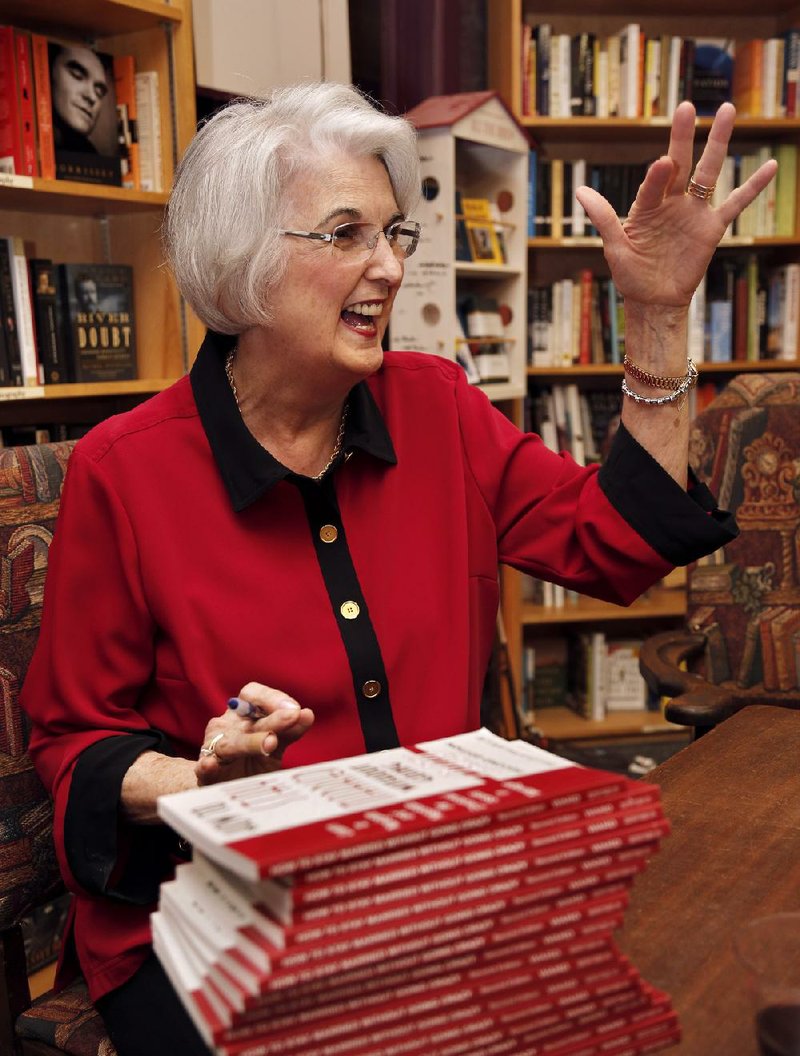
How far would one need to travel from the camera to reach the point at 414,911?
60 cm

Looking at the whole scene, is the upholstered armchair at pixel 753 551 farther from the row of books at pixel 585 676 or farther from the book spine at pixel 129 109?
the row of books at pixel 585 676

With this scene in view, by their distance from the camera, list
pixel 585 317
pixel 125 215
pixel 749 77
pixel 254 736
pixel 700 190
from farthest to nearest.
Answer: pixel 585 317, pixel 749 77, pixel 125 215, pixel 700 190, pixel 254 736

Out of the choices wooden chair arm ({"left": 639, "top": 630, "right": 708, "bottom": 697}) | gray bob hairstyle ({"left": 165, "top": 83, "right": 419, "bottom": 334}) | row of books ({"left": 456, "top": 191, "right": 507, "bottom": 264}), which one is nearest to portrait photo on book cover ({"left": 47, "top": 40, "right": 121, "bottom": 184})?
row of books ({"left": 456, "top": 191, "right": 507, "bottom": 264})

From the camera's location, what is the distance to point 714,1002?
763mm

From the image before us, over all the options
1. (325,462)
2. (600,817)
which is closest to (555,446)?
(325,462)

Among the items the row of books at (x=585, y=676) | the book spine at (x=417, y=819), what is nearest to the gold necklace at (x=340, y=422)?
the book spine at (x=417, y=819)

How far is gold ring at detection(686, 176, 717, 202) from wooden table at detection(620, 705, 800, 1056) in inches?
24.6

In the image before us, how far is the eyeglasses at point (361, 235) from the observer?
1.27 meters

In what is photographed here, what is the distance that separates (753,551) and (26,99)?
1697mm

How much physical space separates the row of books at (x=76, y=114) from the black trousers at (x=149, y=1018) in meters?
1.65

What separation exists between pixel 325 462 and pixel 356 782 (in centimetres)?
73

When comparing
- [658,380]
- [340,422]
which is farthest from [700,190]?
[340,422]

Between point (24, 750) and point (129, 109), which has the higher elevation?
point (129, 109)

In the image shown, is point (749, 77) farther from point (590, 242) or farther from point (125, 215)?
point (125, 215)
